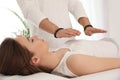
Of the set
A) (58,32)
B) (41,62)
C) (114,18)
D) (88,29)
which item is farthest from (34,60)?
(114,18)

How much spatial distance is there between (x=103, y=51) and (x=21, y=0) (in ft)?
2.21

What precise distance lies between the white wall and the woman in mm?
1731

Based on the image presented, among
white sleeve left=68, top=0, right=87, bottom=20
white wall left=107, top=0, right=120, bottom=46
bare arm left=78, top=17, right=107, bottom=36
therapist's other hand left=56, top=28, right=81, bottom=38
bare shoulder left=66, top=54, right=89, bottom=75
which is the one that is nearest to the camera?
bare shoulder left=66, top=54, right=89, bottom=75

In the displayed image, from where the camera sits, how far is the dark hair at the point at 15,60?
126 centimetres

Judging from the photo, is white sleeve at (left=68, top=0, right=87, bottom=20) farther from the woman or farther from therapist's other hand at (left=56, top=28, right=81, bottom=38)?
the woman

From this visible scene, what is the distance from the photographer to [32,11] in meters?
1.78

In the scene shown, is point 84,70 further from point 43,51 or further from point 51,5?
point 51,5

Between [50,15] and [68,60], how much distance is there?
0.72 metres

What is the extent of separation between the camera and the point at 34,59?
1.29 m

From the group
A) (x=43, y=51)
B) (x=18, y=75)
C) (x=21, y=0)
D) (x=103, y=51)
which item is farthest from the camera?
(x=21, y=0)

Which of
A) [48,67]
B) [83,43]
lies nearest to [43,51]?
[48,67]

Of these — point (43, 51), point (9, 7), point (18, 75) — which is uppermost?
point (9, 7)

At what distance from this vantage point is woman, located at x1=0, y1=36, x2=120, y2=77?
1261mm

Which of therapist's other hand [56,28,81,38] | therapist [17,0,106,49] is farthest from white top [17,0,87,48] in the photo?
therapist's other hand [56,28,81,38]
